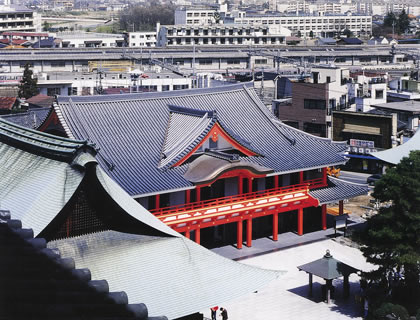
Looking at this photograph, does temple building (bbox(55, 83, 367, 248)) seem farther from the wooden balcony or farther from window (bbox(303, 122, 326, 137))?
window (bbox(303, 122, 326, 137))

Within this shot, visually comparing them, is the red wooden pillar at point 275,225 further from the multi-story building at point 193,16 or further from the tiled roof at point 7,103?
the multi-story building at point 193,16

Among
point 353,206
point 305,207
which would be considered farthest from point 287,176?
point 353,206

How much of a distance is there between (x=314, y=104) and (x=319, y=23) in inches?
4465

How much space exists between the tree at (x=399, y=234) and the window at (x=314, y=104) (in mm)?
26584

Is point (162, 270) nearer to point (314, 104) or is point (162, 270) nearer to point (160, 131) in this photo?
point (160, 131)

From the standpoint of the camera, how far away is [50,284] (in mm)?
8586

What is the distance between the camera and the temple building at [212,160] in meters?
29.2

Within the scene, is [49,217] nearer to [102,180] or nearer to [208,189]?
[102,180]

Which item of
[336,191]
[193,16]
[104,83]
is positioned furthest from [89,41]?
[336,191]

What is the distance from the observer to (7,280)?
321 inches

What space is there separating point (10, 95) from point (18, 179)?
4949cm

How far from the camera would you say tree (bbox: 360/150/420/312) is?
2431 centimetres

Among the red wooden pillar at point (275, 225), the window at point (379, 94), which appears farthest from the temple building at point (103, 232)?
the window at point (379, 94)

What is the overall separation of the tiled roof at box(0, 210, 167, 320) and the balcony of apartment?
19170 millimetres
